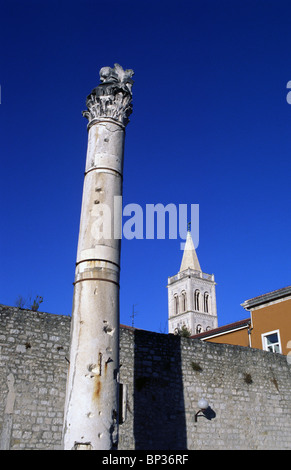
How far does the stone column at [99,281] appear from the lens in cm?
538

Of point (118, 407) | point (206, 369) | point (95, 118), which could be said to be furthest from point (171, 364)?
point (95, 118)

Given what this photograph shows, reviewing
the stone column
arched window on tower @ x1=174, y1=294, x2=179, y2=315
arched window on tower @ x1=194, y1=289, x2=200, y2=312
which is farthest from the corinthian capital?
arched window on tower @ x1=174, y1=294, x2=179, y2=315

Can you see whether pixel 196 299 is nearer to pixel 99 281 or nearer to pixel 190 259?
pixel 190 259

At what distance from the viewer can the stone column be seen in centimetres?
538

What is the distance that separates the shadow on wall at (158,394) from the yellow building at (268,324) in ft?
26.7

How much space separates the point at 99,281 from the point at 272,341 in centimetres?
1431

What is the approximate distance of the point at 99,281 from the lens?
6.15 m

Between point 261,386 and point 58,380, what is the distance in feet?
21.9

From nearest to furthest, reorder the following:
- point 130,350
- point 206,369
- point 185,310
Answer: point 130,350
point 206,369
point 185,310

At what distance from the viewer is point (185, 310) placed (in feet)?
245

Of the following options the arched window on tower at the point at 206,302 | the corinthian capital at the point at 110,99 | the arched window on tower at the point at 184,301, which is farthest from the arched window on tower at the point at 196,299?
the corinthian capital at the point at 110,99

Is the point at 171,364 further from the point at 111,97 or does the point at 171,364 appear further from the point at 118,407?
the point at 111,97
